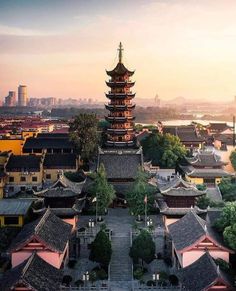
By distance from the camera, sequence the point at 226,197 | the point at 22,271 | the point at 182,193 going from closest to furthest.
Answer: the point at 22,271, the point at 182,193, the point at 226,197

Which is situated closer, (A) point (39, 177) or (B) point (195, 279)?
(B) point (195, 279)

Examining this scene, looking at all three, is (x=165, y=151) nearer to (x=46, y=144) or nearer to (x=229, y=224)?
(x=46, y=144)

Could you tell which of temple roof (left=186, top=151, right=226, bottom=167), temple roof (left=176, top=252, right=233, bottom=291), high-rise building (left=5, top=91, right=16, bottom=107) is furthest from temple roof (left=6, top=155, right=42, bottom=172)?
high-rise building (left=5, top=91, right=16, bottom=107)

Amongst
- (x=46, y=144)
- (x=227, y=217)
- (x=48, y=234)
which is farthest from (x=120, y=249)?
(x=46, y=144)

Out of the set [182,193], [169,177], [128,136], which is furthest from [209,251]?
[128,136]

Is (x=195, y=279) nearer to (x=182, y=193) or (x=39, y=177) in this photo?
(x=182, y=193)

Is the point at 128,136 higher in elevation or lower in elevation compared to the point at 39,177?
higher

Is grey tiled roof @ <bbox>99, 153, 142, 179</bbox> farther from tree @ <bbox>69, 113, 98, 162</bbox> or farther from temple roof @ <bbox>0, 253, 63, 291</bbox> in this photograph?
temple roof @ <bbox>0, 253, 63, 291</bbox>
